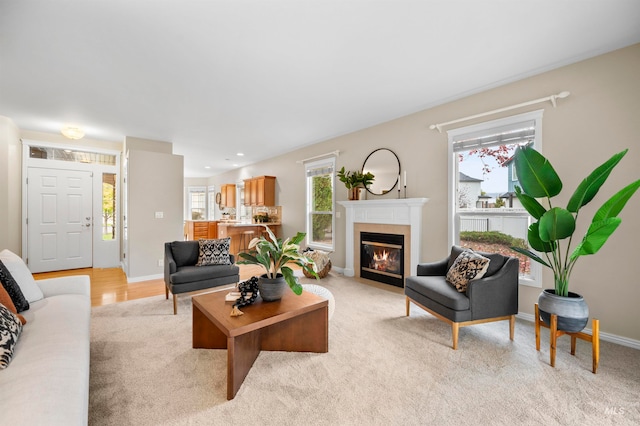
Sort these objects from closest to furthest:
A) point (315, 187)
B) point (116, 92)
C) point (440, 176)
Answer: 1. point (116, 92)
2. point (440, 176)
3. point (315, 187)

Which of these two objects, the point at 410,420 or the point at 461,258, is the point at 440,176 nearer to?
the point at 461,258

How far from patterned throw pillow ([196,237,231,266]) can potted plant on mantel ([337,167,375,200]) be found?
7.31 ft

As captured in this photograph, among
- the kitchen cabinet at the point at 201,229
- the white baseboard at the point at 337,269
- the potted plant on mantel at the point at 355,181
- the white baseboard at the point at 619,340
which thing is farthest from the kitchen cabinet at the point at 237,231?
the white baseboard at the point at 619,340

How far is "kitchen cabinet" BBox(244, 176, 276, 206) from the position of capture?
690 cm

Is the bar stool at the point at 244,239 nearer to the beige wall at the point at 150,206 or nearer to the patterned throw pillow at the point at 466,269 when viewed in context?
the beige wall at the point at 150,206

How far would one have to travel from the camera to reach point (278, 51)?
2.44m

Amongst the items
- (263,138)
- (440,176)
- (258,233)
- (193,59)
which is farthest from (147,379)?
(258,233)

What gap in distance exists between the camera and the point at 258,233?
6.96 m

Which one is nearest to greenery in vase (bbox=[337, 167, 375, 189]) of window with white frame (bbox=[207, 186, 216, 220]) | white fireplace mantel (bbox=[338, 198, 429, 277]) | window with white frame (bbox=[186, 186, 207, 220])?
white fireplace mantel (bbox=[338, 198, 429, 277])

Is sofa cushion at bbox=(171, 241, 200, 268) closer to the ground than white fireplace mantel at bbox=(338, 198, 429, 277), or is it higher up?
closer to the ground

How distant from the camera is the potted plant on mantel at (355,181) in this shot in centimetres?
450

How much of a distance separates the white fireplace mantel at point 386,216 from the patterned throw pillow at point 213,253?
2.13 metres

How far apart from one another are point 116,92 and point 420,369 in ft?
14.1

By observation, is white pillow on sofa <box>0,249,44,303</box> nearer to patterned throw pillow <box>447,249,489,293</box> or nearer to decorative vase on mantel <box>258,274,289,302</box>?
decorative vase on mantel <box>258,274,289,302</box>
